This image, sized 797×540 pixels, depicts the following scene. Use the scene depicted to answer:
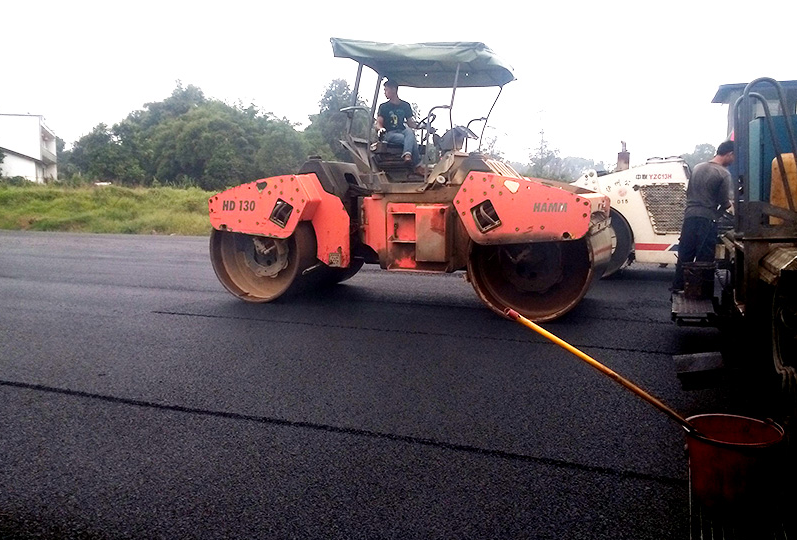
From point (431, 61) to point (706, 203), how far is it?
2963 millimetres

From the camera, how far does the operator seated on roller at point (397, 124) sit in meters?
7.30

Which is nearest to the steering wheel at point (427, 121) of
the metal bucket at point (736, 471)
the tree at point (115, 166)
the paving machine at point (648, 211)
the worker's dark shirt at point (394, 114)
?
the worker's dark shirt at point (394, 114)

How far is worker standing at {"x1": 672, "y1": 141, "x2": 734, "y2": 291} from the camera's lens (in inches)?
289

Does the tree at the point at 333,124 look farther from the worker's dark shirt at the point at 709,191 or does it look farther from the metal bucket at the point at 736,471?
the metal bucket at the point at 736,471

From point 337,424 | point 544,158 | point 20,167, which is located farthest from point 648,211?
point 20,167

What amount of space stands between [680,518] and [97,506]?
7.27 feet

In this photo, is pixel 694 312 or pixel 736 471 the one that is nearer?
pixel 736 471

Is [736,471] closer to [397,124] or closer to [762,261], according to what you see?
[762,261]

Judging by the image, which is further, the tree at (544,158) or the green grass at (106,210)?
the tree at (544,158)

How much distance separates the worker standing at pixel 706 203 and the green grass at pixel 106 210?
1486cm

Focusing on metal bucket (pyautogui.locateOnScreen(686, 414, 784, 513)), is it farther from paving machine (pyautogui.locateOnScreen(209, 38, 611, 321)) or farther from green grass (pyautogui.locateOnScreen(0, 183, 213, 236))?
green grass (pyautogui.locateOnScreen(0, 183, 213, 236))

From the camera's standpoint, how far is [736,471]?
2654 mm

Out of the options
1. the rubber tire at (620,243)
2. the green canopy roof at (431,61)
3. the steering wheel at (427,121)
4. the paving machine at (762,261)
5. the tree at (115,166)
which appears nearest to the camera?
the paving machine at (762,261)

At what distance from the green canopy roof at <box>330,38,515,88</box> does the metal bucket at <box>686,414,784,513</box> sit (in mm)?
4879
